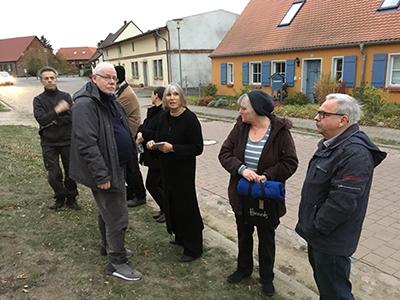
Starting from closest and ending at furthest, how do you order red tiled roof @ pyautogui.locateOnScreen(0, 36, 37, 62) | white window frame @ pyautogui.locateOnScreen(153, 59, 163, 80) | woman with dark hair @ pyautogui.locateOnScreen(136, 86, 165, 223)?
woman with dark hair @ pyautogui.locateOnScreen(136, 86, 165, 223)
white window frame @ pyautogui.locateOnScreen(153, 59, 163, 80)
red tiled roof @ pyautogui.locateOnScreen(0, 36, 37, 62)

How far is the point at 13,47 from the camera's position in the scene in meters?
73.8

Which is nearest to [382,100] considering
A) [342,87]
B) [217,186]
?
[342,87]

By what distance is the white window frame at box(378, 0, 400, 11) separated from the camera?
530 inches

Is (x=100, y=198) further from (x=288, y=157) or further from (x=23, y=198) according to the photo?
(x=23, y=198)

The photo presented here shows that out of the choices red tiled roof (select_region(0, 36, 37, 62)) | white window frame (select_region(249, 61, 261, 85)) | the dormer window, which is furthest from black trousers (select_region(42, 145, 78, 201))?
red tiled roof (select_region(0, 36, 37, 62))

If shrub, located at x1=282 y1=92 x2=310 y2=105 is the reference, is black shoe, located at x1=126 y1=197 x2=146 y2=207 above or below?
below

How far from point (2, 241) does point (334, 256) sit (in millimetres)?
3421

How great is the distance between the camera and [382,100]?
1277 centimetres

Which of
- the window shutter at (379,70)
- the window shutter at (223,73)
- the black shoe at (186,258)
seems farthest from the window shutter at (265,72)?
the black shoe at (186,258)

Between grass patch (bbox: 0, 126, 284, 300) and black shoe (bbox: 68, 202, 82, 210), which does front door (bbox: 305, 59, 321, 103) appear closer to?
grass patch (bbox: 0, 126, 284, 300)

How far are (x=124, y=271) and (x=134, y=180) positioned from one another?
1947mm

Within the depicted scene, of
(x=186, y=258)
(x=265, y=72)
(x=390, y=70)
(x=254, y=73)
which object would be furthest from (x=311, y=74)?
(x=186, y=258)

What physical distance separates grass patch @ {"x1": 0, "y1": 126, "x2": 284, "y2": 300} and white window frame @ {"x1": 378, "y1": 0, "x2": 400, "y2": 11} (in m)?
13.8

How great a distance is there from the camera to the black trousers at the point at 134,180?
4883mm
